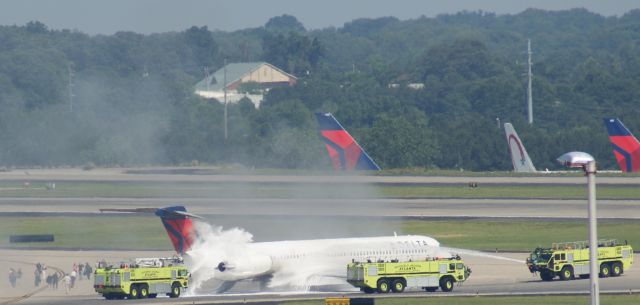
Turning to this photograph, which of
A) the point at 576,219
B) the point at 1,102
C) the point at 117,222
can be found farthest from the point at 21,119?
the point at 576,219

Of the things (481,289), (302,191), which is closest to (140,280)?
(481,289)

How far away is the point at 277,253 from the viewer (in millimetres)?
79062

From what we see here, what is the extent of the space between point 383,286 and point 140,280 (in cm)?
1446

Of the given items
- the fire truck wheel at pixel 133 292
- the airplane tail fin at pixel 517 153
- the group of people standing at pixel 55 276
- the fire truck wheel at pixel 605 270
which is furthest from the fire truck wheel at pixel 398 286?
the airplane tail fin at pixel 517 153

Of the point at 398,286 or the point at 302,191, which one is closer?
the point at 398,286

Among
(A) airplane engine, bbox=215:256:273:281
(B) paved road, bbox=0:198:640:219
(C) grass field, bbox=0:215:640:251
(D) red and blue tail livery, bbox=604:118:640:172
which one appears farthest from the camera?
(D) red and blue tail livery, bbox=604:118:640:172

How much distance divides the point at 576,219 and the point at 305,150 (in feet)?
168

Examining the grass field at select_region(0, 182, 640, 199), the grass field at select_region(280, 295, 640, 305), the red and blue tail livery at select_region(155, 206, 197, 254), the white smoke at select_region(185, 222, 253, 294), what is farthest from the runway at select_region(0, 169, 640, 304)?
the red and blue tail livery at select_region(155, 206, 197, 254)

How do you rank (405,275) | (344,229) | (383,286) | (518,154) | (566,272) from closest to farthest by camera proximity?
1. (383,286)
2. (405,275)
3. (566,272)
4. (344,229)
5. (518,154)

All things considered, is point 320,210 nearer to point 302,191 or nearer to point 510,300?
point 302,191

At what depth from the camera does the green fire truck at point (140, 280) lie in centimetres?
7462

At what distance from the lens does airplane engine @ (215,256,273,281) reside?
7588cm

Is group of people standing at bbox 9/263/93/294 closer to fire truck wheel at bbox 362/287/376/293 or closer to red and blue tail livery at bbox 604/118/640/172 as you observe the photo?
fire truck wheel at bbox 362/287/376/293

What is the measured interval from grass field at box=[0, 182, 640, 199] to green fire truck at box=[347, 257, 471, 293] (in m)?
46.7
